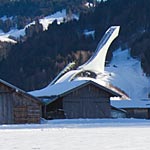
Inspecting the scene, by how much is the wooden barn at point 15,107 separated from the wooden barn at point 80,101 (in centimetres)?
492

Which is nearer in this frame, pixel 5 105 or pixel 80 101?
pixel 5 105

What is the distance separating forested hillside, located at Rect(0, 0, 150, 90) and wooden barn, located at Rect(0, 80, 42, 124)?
52.9 metres

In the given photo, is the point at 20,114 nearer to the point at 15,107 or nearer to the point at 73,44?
the point at 15,107

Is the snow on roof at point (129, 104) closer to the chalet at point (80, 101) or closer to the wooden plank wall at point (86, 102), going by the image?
the chalet at point (80, 101)

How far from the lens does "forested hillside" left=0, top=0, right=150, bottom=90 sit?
310 feet

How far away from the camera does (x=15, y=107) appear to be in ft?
110

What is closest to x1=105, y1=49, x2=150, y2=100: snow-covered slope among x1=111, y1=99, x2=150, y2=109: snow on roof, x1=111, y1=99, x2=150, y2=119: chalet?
x1=111, y1=99, x2=150, y2=109: snow on roof

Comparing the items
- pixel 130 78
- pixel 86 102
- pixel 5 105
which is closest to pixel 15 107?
pixel 5 105

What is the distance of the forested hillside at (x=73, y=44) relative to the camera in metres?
94.5

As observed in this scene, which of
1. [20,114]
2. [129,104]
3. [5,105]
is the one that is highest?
[129,104]

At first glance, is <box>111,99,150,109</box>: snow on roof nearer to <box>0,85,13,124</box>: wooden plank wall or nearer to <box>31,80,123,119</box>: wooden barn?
<box>31,80,123,119</box>: wooden barn

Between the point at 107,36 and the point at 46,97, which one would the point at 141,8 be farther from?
the point at 46,97

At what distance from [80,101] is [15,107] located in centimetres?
698

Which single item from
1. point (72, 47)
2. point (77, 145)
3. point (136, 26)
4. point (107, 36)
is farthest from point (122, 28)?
point (77, 145)
